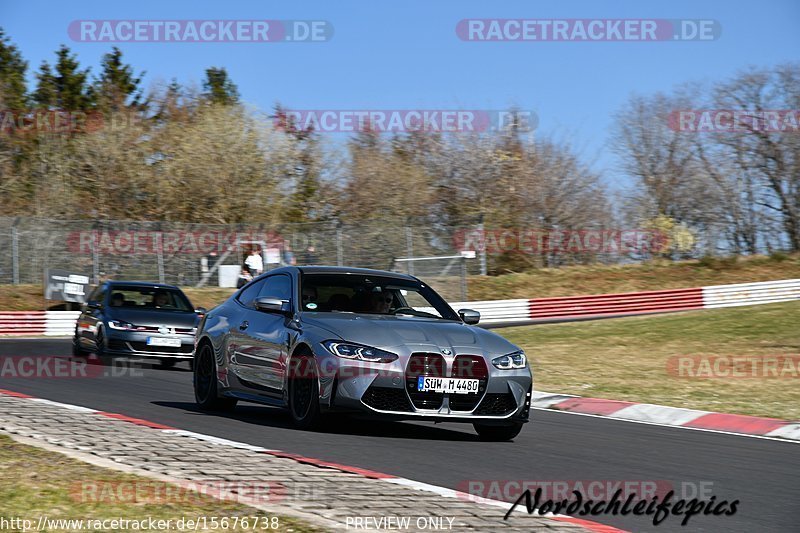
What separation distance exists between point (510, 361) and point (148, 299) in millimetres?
10621

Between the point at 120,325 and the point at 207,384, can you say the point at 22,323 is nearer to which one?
the point at 120,325

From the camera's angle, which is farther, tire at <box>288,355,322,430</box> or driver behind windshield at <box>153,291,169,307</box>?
driver behind windshield at <box>153,291,169,307</box>

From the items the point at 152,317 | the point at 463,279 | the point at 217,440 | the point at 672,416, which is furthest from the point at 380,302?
the point at 463,279

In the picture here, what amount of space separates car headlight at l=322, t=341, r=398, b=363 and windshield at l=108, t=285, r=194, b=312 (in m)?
9.76

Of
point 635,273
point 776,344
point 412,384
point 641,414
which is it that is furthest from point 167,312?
point 635,273

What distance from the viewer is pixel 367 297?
32.2 ft

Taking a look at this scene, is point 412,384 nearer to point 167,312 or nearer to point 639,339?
point 167,312

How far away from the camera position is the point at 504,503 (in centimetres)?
598

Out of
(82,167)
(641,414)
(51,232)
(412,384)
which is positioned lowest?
(641,414)

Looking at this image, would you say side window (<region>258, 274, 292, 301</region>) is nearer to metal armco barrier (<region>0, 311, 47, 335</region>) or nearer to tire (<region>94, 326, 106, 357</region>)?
tire (<region>94, 326, 106, 357</region>)

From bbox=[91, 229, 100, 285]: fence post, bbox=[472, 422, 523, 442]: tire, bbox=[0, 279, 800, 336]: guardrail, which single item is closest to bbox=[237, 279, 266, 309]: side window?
bbox=[472, 422, 523, 442]: tire

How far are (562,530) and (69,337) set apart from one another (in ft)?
78.4

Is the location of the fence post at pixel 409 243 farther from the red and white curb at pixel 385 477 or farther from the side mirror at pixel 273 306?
the red and white curb at pixel 385 477

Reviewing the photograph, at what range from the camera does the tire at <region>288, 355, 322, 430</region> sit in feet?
28.9
